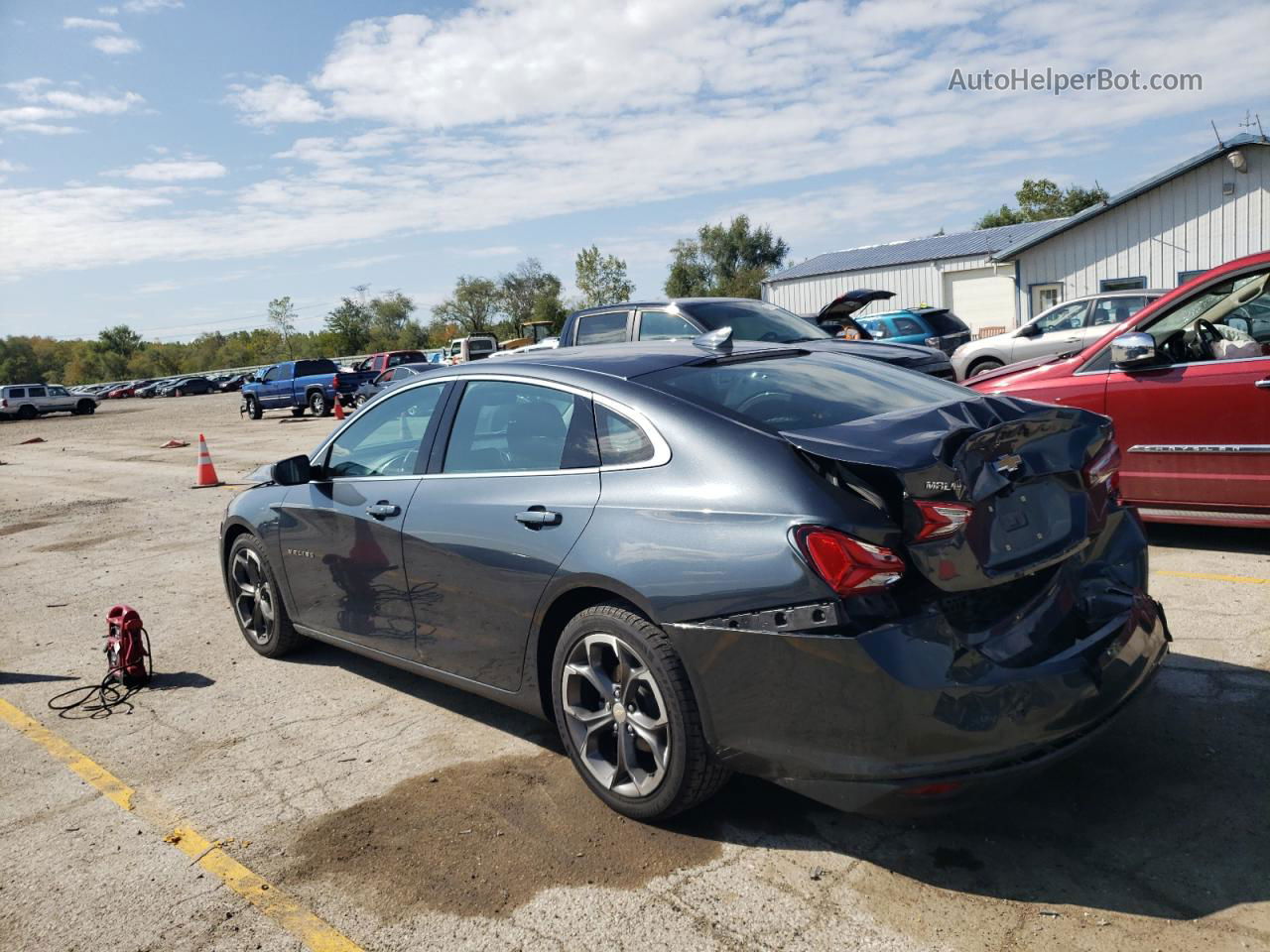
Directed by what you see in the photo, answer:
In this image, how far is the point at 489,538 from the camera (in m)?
3.83

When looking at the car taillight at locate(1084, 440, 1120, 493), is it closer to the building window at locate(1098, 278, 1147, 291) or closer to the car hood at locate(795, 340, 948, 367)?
the car hood at locate(795, 340, 948, 367)

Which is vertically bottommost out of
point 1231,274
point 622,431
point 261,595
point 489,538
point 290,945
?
point 290,945

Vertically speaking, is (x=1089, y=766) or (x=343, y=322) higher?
(x=343, y=322)

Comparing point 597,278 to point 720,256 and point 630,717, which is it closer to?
point 720,256

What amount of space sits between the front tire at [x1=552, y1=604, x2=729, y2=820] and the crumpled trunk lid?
82 cm

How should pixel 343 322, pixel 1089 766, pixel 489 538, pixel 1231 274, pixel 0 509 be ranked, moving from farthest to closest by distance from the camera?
pixel 343 322 < pixel 0 509 < pixel 1231 274 < pixel 489 538 < pixel 1089 766

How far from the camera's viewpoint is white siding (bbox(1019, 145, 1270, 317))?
27.7m

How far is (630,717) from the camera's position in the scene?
337 centimetres

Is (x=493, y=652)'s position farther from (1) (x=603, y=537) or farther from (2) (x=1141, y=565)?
(2) (x=1141, y=565)

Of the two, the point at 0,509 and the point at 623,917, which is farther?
the point at 0,509

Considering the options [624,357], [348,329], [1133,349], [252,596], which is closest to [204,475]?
[252,596]

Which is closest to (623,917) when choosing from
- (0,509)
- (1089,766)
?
(1089,766)

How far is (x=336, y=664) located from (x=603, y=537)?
2.78 m

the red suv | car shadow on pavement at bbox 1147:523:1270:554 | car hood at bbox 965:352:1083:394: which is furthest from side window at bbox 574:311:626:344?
car shadow on pavement at bbox 1147:523:1270:554
